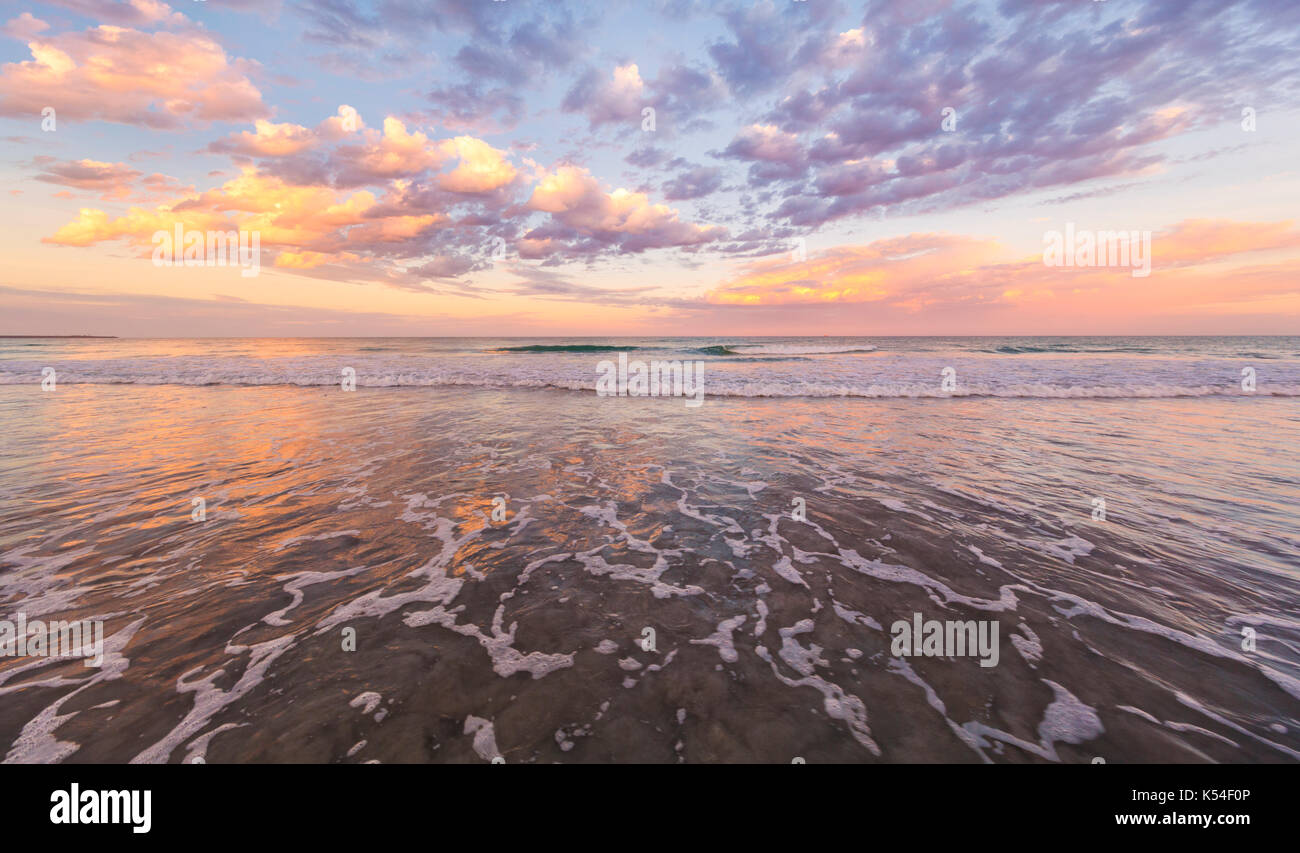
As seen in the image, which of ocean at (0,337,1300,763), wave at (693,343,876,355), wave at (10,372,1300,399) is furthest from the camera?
wave at (693,343,876,355)

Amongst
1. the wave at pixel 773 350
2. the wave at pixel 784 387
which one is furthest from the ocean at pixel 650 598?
the wave at pixel 773 350

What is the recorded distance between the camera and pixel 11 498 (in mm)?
7609

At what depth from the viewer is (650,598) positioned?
4.99m

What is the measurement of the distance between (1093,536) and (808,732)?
6.12m

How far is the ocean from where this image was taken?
3232 millimetres

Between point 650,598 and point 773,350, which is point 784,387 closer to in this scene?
point 650,598

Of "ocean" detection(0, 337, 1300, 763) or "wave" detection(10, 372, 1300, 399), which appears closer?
"ocean" detection(0, 337, 1300, 763)

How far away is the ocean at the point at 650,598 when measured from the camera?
3.23m

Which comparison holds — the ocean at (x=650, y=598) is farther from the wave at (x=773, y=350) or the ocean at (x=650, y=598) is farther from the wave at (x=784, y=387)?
the wave at (x=773, y=350)

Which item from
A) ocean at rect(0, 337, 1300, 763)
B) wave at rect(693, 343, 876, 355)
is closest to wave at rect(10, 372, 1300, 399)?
ocean at rect(0, 337, 1300, 763)

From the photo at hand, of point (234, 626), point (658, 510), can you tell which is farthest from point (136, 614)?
point (658, 510)

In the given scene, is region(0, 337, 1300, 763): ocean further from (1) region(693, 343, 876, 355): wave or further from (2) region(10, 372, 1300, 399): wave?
(1) region(693, 343, 876, 355): wave

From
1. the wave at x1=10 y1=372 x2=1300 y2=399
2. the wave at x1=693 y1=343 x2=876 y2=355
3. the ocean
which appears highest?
the wave at x1=693 y1=343 x2=876 y2=355

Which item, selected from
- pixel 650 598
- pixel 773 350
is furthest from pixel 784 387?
pixel 773 350
